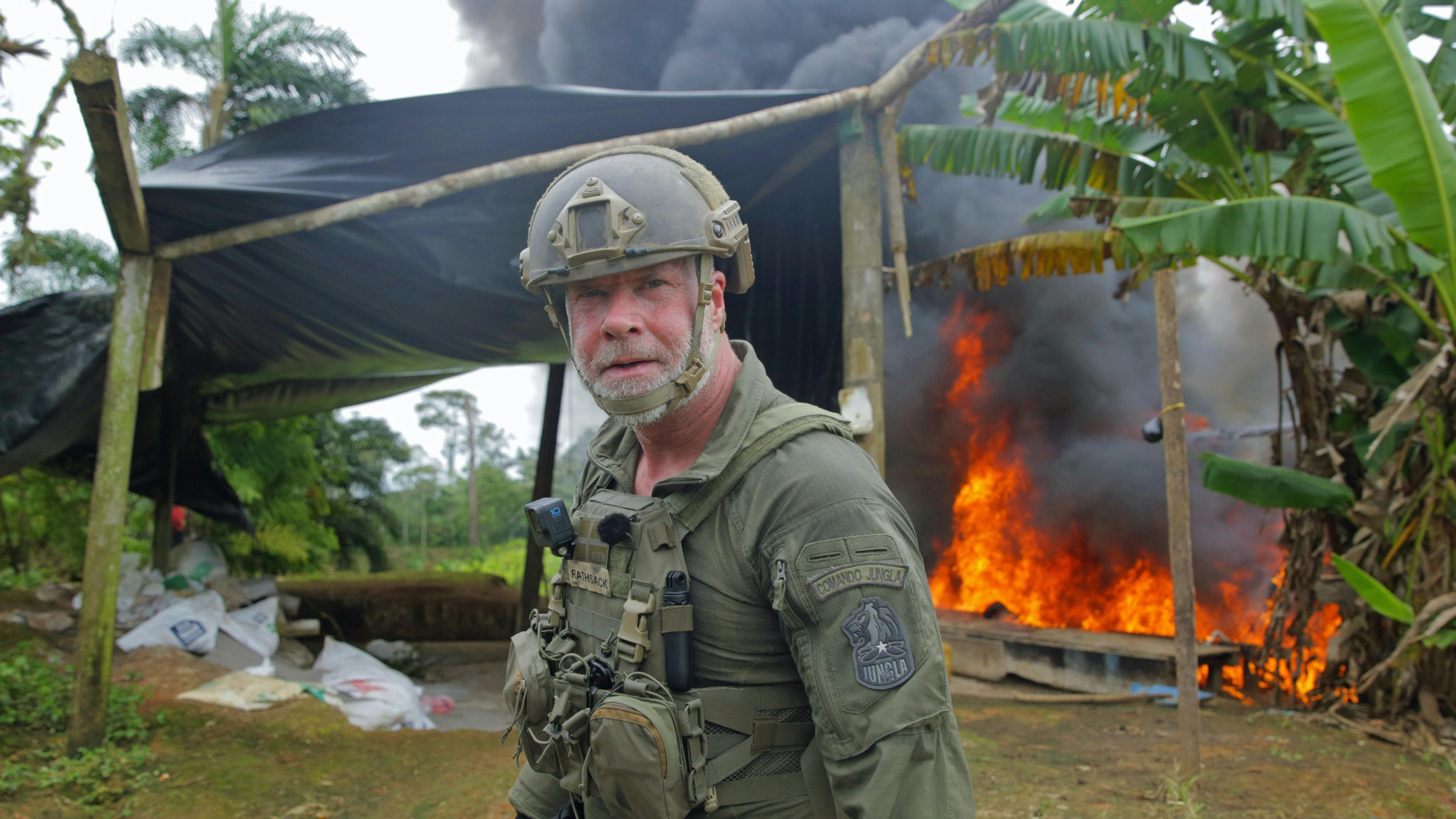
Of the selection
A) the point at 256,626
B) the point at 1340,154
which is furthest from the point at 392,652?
the point at 1340,154

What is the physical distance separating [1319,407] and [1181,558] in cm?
356

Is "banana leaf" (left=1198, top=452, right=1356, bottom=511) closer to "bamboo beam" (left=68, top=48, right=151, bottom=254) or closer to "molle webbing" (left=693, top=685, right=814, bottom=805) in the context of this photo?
"molle webbing" (left=693, top=685, right=814, bottom=805)

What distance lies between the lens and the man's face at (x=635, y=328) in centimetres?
167

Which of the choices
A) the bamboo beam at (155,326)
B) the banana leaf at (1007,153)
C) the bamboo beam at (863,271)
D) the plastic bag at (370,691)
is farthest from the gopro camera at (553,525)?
the banana leaf at (1007,153)

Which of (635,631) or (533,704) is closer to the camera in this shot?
(635,631)

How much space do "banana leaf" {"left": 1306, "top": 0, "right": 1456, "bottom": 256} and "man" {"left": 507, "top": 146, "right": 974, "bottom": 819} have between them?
4500 mm

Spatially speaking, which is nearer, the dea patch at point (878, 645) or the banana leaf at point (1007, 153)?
the dea patch at point (878, 645)

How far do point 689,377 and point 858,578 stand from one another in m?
0.56

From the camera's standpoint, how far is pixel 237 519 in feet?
33.0

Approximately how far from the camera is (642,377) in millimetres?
1673

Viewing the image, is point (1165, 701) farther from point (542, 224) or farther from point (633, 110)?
point (542, 224)

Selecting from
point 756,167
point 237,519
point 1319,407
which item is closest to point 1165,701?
point 1319,407

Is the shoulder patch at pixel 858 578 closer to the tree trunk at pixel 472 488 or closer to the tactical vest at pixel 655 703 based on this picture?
the tactical vest at pixel 655 703

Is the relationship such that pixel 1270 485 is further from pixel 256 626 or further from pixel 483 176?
pixel 256 626
